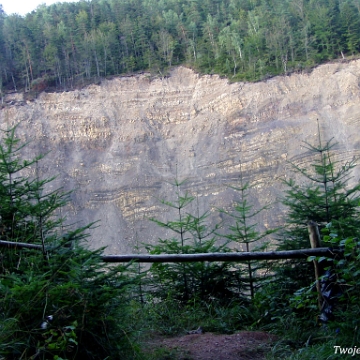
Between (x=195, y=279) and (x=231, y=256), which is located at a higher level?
(x=231, y=256)

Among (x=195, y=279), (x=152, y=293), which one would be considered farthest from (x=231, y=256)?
(x=152, y=293)

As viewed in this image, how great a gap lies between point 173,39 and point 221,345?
4315cm

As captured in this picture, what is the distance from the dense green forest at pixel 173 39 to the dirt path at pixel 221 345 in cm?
3342

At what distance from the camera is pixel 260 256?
13.8ft

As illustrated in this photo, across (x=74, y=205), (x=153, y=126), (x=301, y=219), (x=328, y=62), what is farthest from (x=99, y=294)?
(x=328, y=62)

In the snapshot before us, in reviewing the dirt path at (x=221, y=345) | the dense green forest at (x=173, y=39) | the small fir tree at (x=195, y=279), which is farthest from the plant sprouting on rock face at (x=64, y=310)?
the dense green forest at (x=173, y=39)

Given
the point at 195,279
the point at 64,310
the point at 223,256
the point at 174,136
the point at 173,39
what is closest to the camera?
the point at 64,310

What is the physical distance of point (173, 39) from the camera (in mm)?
44219

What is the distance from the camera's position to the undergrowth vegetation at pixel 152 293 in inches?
110

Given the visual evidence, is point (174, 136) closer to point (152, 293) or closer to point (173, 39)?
point (173, 39)

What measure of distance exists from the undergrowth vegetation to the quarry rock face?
20.1 metres

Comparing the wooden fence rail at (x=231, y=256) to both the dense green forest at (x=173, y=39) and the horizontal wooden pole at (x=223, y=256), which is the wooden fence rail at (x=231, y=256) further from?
the dense green forest at (x=173, y=39)

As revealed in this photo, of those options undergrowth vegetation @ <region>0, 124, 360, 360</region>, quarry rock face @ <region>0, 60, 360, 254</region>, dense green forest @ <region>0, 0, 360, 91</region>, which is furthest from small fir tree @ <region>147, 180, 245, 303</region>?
dense green forest @ <region>0, 0, 360, 91</region>

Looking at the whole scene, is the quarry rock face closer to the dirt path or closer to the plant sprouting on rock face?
the dirt path
